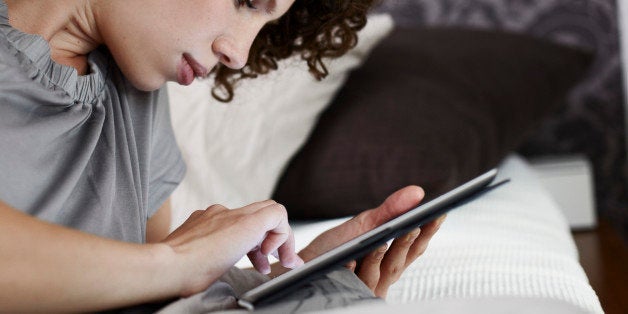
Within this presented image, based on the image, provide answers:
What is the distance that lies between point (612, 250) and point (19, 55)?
1.49 metres

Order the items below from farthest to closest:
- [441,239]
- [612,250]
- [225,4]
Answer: [612,250]
[441,239]
[225,4]

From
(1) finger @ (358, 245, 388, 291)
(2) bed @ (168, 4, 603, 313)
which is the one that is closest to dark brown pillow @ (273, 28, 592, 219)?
(2) bed @ (168, 4, 603, 313)

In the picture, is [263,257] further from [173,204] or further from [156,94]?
[173,204]

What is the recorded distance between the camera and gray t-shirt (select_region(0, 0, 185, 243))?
875mm

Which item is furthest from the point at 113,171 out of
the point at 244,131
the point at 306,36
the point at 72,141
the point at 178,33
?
the point at 244,131

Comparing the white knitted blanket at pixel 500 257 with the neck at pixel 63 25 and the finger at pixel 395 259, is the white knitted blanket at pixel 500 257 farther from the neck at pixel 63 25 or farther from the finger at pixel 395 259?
the neck at pixel 63 25

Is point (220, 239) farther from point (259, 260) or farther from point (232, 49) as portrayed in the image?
point (232, 49)

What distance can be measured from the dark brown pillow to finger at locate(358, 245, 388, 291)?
1.90 ft

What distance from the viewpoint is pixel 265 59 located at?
1.39m

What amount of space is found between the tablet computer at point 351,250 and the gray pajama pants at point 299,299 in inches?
0.7

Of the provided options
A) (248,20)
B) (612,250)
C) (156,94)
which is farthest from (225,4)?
(612,250)

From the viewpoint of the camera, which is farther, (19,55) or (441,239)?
(441,239)

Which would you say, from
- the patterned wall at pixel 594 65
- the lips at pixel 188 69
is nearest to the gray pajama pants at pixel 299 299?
the lips at pixel 188 69

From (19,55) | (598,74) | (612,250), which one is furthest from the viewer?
(598,74)
